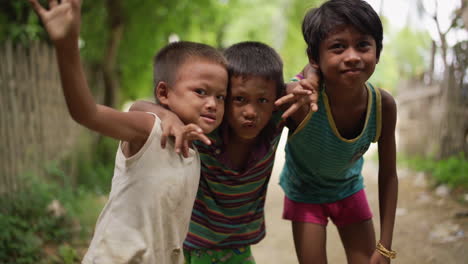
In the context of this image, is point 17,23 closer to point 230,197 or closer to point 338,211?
point 230,197

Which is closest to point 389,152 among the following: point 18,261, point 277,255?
point 277,255

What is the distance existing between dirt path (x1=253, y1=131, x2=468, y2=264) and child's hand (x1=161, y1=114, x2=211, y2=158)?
264cm

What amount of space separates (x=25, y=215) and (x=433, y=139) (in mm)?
6179

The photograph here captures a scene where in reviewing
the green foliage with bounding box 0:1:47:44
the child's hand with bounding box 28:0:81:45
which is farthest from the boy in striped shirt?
the green foliage with bounding box 0:1:47:44

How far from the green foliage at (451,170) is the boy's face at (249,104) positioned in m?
4.01

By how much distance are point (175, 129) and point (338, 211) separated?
1.35 metres

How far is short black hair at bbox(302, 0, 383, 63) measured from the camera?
2047 mm

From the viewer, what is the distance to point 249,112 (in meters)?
2.09

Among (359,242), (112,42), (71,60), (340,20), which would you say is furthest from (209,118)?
(112,42)

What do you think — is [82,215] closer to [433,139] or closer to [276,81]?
[276,81]

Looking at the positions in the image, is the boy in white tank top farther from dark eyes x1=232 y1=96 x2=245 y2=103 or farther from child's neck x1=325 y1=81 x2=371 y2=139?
child's neck x1=325 y1=81 x2=371 y2=139

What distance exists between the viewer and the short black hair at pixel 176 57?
2002 millimetres

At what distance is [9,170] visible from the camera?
→ 426 cm

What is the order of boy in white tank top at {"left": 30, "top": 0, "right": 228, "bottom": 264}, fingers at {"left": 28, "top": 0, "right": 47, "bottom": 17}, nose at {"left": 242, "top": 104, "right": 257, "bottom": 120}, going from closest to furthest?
fingers at {"left": 28, "top": 0, "right": 47, "bottom": 17}
boy in white tank top at {"left": 30, "top": 0, "right": 228, "bottom": 264}
nose at {"left": 242, "top": 104, "right": 257, "bottom": 120}
